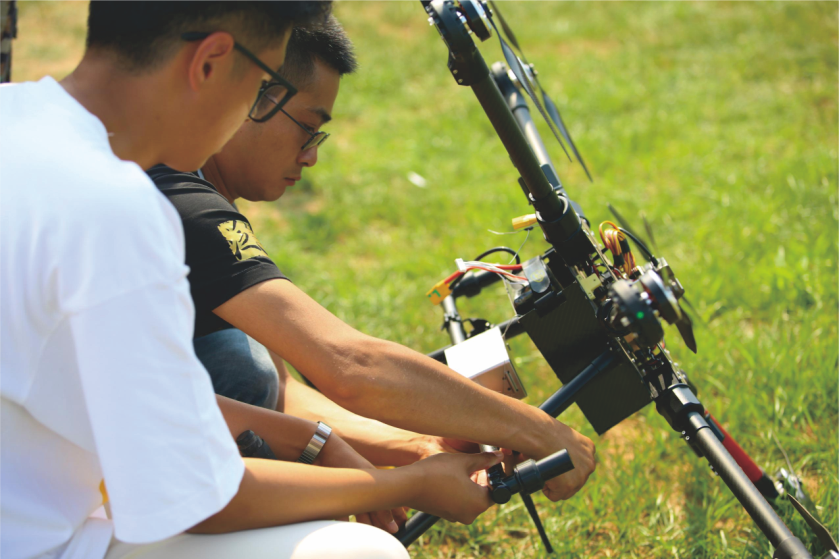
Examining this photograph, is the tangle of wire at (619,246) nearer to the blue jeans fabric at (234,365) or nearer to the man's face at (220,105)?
the man's face at (220,105)

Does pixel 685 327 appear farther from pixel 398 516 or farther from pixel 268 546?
pixel 268 546

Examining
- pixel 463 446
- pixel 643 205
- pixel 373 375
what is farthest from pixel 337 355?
pixel 643 205

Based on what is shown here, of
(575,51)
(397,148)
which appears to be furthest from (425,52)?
(397,148)

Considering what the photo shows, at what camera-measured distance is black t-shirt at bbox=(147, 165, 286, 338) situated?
1.59 m

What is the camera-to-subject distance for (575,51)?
6.60 metres

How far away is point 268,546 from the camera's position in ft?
4.37

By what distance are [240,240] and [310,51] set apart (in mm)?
672

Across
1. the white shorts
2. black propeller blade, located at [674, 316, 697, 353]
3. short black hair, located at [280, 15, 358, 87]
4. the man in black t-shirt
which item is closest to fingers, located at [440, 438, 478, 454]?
the man in black t-shirt

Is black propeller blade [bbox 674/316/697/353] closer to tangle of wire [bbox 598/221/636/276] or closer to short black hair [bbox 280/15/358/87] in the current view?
tangle of wire [bbox 598/221/636/276]

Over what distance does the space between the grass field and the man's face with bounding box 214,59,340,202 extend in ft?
4.20

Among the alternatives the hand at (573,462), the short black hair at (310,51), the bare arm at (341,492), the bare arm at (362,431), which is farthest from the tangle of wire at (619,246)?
the short black hair at (310,51)

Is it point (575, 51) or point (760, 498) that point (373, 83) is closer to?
point (575, 51)

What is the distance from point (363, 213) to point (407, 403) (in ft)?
9.67

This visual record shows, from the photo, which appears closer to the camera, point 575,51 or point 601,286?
point 601,286
